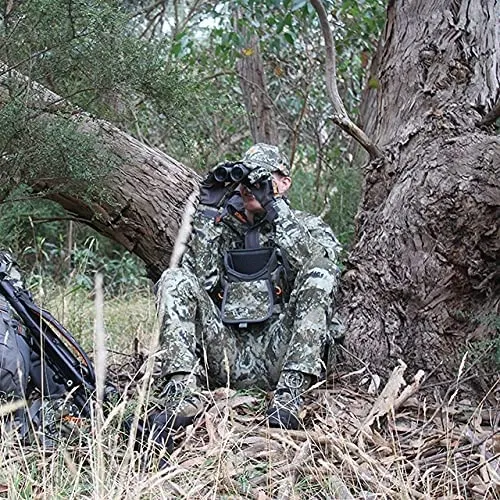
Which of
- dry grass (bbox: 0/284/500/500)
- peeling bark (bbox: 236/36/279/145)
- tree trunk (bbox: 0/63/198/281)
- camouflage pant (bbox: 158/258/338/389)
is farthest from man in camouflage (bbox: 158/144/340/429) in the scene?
peeling bark (bbox: 236/36/279/145)

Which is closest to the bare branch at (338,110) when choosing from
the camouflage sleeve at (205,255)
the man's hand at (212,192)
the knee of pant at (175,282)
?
the man's hand at (212,192)

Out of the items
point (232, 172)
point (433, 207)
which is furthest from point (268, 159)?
point (433, 207)

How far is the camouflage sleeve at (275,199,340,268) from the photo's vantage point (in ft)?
12.1

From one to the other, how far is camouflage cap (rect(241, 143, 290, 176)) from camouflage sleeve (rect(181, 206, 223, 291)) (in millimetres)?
349

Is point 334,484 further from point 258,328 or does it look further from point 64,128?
point 64,128

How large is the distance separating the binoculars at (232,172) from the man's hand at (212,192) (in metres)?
0.09

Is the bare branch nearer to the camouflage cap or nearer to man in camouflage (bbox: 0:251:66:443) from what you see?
the camouflage cap

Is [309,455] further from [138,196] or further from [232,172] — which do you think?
[138,196]

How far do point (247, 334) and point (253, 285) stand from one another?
0.23 meters

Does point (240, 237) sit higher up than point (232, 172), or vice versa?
point (232, 172)

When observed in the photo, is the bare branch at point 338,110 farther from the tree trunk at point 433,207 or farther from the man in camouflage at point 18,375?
the man in camouflage at point 18,375

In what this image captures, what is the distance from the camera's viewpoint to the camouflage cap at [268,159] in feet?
12.7

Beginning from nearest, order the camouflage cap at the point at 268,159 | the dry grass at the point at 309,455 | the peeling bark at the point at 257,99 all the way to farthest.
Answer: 1. the dry grass at the point at 309,455
2. the camouflage cap at the point at 268,159
3. the peeling bark at the point at 257,99

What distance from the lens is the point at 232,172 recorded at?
3.68 meters
